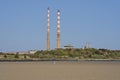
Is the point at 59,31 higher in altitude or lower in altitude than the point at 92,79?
higher

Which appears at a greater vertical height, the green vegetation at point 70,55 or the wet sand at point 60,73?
the green vegetation at point 70,55

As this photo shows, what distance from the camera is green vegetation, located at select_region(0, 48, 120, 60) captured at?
171 meters

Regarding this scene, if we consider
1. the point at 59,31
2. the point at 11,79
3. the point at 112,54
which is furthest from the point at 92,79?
the point at 112,54

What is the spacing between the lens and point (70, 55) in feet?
576

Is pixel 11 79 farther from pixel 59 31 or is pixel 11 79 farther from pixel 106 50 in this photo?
pixel 106 50

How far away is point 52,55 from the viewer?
169750 millimetres

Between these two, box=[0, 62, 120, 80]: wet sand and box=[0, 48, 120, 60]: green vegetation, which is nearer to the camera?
box=[0, 62, 120, 80]: wet sand

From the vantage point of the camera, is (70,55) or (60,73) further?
(70,55)

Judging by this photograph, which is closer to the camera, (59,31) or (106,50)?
(59,31)

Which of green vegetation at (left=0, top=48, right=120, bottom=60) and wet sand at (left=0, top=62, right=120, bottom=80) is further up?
green vegetation at (left=0, top=48, right=120, bottom=60)

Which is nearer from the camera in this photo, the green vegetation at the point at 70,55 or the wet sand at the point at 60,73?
the wet sand at the point at 60,73

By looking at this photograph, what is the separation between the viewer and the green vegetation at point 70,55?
170762mm

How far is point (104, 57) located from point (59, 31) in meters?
40.6

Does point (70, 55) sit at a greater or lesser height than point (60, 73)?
greater
